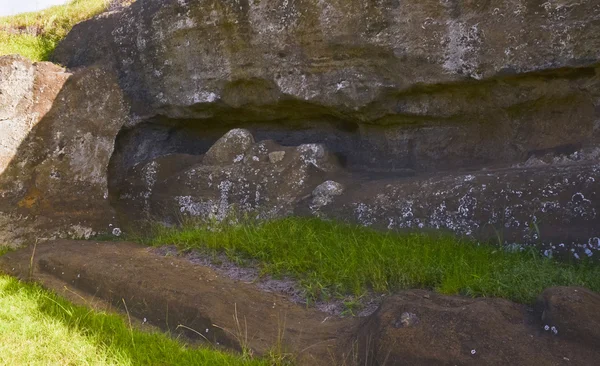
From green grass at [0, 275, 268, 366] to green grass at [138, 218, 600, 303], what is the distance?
3.66ft

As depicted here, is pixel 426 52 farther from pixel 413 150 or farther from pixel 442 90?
pixel 413 150

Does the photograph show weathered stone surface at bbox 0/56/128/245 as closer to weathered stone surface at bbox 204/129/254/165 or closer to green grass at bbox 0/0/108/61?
weathered stone surface at bbox 204/129/254/165

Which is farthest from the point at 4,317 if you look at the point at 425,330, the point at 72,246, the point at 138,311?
the point at 425,330

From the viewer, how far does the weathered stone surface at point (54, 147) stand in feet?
19.1

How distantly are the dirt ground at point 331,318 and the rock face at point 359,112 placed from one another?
1.19m

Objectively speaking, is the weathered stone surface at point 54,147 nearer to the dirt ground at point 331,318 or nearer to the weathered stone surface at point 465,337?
the dirt ground at point 331,318

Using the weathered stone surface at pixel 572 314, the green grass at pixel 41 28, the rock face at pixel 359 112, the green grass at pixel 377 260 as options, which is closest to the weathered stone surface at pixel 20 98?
the rock face at pixel 359 112

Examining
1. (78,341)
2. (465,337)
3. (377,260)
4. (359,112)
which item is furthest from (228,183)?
(465,337)

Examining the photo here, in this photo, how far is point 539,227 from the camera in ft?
14.9

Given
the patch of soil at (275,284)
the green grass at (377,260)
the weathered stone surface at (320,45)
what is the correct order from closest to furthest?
the green grass at (377,260)
the patch of soil at (275,284)
the weathered stone surface at (320,45)

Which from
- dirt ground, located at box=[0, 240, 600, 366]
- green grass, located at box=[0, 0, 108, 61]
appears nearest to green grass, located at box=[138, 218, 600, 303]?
dirt ground, located at box=[0, 240, 600, 366]

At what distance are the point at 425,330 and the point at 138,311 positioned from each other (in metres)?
2.00

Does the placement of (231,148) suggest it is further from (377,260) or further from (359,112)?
(377,260)

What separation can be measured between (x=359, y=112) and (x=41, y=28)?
525 cm
